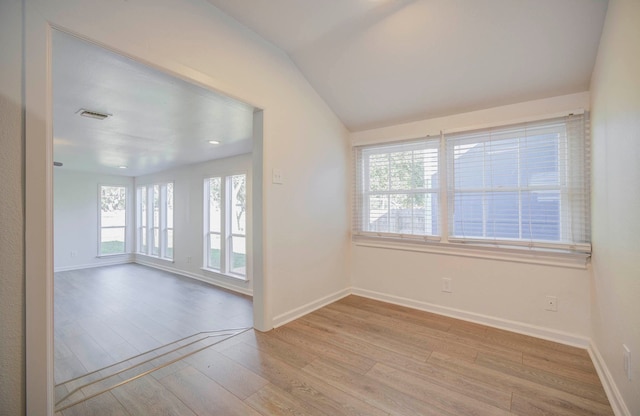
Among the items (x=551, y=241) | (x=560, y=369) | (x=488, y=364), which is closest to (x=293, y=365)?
(x=488, y=364)

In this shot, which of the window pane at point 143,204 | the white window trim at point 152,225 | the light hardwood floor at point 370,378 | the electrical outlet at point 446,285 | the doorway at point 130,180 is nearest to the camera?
the light hardwood floor at point 370,378

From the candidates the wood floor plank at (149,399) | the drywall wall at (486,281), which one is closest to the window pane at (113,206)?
the wood floor plank at (149,399)

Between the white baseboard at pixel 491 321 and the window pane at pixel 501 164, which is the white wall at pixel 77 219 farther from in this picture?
the window pane at pixel 501 164

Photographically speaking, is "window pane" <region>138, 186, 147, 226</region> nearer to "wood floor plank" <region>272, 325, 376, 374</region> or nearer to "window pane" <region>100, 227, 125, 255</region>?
"window pane" <region>100, 227, 125, 255</region>

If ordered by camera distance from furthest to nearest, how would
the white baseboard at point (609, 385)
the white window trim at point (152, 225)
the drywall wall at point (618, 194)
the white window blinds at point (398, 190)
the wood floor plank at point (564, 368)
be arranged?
the white window trim at point (152, 225) < the white window blinds at point (398, 190) < the wood floor plank at point (564, 368) < the white baseboard at point (609, 385) < the drywall wall at point (618, 194)

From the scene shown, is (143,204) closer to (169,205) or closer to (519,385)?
(169,205)

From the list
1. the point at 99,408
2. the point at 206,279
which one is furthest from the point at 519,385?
the point at 206,279

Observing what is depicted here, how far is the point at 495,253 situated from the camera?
2.71 metres

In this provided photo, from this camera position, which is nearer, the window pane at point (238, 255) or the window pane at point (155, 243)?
the window pane at point (238, 255)

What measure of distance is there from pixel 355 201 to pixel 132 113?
2.62 m

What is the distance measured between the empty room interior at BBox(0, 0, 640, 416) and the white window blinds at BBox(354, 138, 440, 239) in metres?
0.03

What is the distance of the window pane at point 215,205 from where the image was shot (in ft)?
16.2

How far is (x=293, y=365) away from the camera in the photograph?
2.02m

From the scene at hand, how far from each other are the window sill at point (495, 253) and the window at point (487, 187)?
65 millimetres
